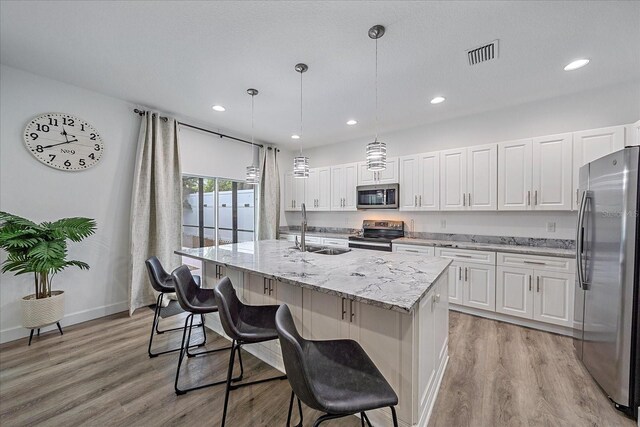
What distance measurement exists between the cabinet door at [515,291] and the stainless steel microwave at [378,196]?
179 centimetres

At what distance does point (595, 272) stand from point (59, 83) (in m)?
5.68

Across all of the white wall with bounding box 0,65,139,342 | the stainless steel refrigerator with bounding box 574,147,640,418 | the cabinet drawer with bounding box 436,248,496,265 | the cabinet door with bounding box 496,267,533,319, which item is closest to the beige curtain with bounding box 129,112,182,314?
the white wall with bounding box 0,65,139,342

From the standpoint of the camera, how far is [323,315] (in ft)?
6.05

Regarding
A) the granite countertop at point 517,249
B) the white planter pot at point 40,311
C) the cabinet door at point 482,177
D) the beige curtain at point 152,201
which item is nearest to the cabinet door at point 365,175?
the granite countertop at point 517,249

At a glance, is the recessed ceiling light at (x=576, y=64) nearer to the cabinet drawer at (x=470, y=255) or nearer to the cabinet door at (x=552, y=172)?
the cabinet door at (x=552, y=172)

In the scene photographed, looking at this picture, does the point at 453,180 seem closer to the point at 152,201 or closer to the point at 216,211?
the point at 216,211

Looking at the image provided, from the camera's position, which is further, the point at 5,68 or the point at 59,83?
the point at 59,83

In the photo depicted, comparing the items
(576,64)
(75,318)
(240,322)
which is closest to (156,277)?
(240,322)

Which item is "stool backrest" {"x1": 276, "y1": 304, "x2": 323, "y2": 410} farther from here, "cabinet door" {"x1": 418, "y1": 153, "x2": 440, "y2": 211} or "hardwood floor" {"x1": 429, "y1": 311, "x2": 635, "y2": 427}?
"cabinet door" {"x1": 418, "y1": 153, "x2": 440, "y2": 211}

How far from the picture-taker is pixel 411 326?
57.1 inches

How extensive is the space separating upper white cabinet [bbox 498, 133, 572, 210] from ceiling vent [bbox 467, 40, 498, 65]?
142 cm

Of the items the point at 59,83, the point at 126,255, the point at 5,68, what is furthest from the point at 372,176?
the point at 5,68

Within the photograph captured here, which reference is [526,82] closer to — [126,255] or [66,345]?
[126,255]

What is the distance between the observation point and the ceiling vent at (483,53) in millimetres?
2268
